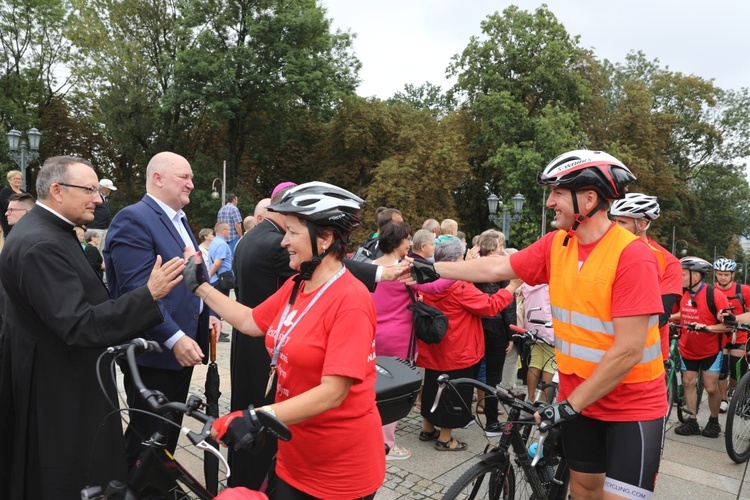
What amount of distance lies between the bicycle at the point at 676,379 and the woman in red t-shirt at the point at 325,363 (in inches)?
195

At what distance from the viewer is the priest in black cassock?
8.55 feet

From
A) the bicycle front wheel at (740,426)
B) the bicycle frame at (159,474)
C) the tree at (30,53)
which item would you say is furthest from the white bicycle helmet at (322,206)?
the tree at (30,53)

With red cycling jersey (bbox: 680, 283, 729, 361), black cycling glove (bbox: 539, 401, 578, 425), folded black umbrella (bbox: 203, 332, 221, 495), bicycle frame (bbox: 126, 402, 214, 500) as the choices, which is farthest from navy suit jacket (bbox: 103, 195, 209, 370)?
red cycling jersey (bbox: 680, 283, 729, 361)

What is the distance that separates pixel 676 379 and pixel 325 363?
18.9 feet

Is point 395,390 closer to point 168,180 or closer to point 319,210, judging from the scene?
point 319,210

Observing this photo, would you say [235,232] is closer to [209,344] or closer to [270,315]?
[209,344]

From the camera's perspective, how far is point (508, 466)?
3.06m

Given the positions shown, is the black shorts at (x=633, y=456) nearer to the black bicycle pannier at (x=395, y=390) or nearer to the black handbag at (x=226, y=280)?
the black bicycle pannier at (x=395, y=390)

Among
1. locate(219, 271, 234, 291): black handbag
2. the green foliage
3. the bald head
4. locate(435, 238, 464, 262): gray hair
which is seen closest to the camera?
the bald head

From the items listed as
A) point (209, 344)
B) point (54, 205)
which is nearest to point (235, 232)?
point (209, 344)

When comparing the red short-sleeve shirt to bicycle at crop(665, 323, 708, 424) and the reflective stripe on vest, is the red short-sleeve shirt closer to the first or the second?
the reflective stripe on vest

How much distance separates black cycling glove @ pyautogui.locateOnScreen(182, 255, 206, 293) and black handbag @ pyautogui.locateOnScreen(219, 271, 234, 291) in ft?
23.1

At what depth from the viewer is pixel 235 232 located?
465 inches

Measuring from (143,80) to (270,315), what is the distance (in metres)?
32.1
